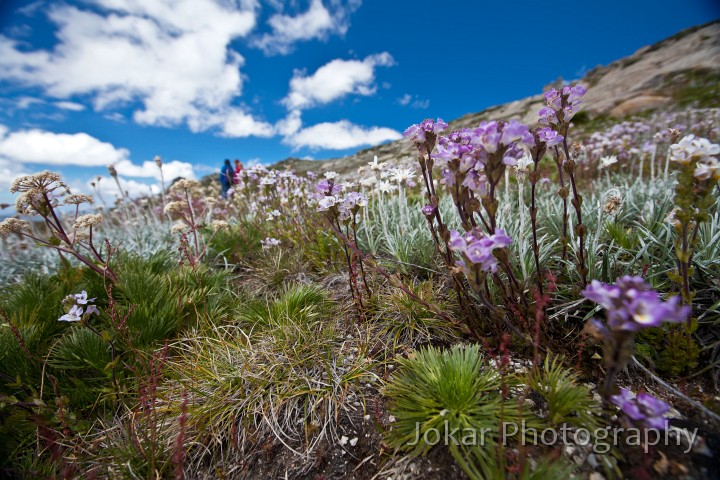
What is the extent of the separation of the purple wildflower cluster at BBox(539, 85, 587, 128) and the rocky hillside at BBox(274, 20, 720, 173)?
1192 cm

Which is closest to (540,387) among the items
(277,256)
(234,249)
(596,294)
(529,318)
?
(529,318)

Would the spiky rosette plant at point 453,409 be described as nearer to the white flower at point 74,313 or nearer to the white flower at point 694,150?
the white flower at point 694,150

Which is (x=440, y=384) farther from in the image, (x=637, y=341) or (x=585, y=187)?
(x=585, y=187)

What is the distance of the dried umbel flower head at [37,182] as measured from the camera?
239 cm

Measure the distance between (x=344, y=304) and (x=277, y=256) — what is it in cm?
158

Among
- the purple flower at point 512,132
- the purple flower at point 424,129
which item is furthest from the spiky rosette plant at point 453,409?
the purple flower at point 424,129

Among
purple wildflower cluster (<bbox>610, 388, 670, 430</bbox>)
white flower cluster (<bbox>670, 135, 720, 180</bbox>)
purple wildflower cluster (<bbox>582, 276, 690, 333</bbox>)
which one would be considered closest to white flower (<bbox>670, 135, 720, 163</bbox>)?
white flower cluster (<bbox>670, 135, 720, 180</bbox>)

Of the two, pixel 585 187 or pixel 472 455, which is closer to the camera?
pixel 472 455

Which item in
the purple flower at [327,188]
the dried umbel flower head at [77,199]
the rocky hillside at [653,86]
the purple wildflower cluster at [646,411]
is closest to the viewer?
the purple wildflower cluster at [646,411]

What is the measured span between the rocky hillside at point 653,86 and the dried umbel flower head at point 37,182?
12.2m

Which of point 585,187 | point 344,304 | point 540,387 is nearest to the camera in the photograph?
point 540,387

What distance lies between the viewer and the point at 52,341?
2.50 metres

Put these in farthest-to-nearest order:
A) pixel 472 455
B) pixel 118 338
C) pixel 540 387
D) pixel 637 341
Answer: pixel 118 338, pixel 637 341, pixel 540 387, pixel 472 455

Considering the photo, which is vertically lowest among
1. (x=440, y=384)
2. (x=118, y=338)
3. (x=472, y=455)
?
(x=472, y=455)
